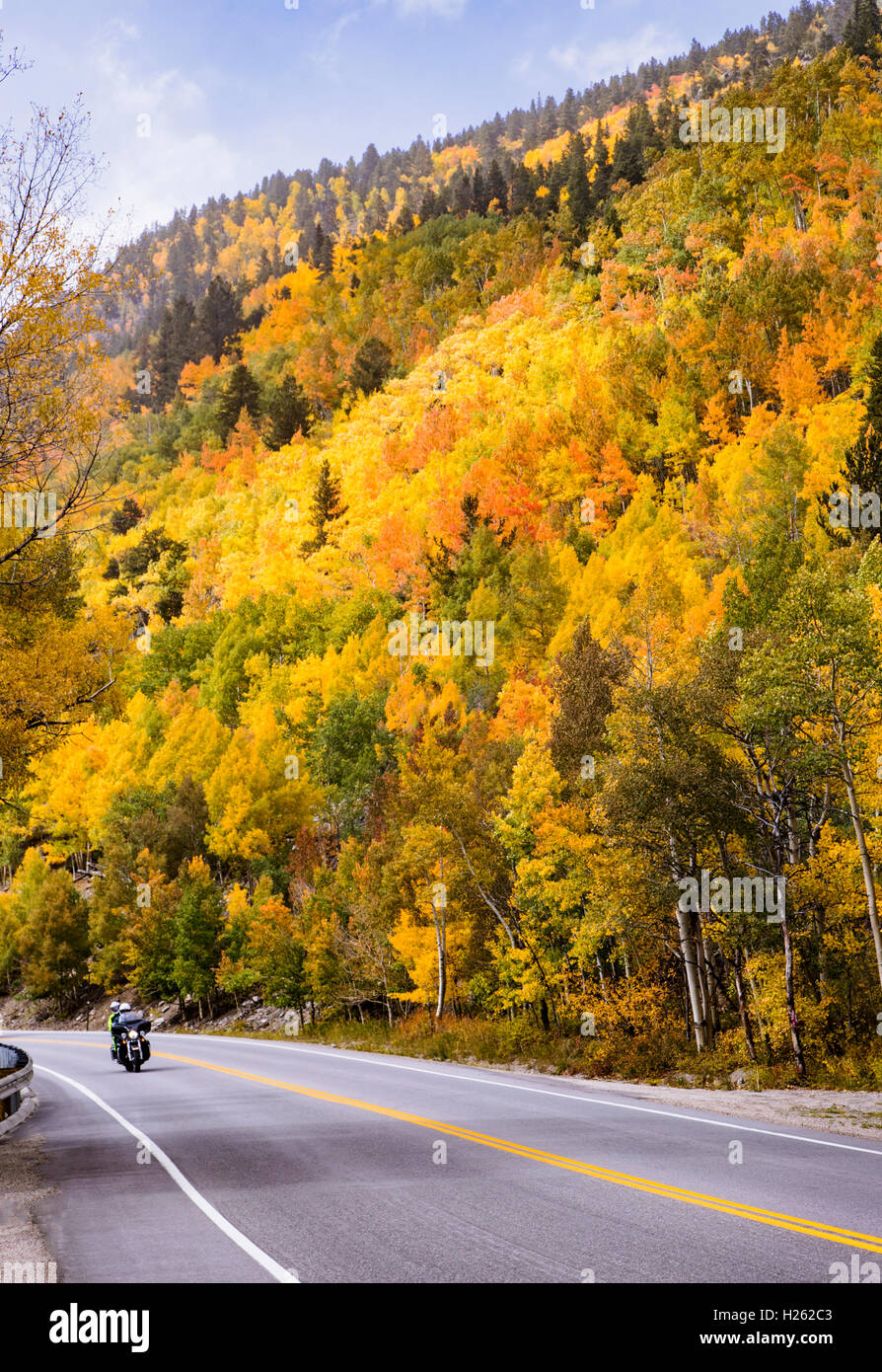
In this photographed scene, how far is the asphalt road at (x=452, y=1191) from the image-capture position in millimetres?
6793

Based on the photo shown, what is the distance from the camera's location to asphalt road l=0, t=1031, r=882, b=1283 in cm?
679

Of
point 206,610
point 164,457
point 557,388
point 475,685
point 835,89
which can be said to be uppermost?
point 835,89

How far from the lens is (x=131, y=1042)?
26500 mm

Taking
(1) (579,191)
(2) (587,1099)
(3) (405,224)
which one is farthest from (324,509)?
(3) (405,224)

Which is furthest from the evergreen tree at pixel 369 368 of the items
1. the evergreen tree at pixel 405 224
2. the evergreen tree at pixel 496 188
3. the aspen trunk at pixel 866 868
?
the aspen trunk at pixel 866 868

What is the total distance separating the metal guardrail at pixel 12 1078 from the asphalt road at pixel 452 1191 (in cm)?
54

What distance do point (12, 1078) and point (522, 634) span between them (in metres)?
46.2

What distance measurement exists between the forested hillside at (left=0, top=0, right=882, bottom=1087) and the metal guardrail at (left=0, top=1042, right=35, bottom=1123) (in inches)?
189

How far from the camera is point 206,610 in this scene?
10081 cm

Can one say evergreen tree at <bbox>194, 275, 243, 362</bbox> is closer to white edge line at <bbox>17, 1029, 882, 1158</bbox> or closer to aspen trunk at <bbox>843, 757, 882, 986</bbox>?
white edge line at <bbox>17, 1029, 882, 1158</bbox>

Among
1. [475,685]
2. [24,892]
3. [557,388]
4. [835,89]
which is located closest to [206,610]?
[24,892]

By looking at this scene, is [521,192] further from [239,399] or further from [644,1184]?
[644,1184]
